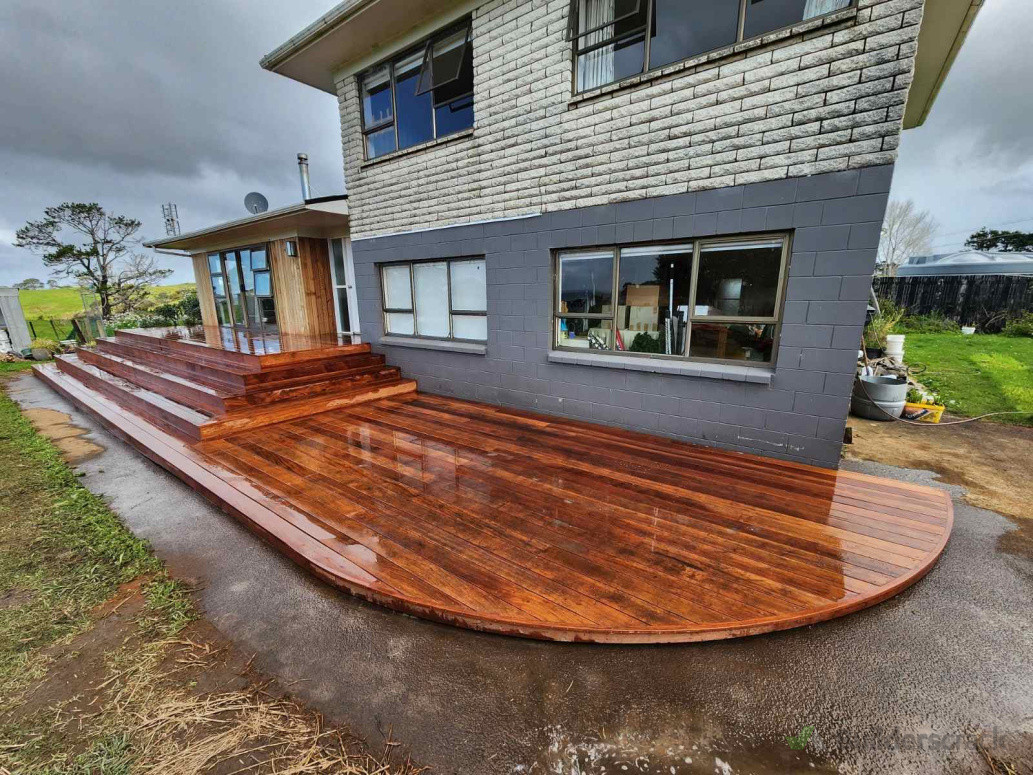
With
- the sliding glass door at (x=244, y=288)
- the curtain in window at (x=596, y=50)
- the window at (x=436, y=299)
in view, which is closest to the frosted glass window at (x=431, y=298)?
the window at (x=436, y=299)

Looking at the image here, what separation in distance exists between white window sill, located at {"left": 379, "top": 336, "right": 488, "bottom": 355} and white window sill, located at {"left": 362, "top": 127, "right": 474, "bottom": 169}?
2765 mm

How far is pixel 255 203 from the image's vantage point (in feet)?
34.0

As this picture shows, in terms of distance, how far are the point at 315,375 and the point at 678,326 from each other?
502 centimetres

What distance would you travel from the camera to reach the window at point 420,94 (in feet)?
17.7

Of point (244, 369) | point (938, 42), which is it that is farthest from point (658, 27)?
point (244, 369)

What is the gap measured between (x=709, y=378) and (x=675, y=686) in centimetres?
292

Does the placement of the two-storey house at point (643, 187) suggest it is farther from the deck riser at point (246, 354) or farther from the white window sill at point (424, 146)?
the deck riser at point (246, 354)

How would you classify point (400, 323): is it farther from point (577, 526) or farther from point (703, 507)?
point (703, 507)

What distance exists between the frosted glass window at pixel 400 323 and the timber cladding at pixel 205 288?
325 inches

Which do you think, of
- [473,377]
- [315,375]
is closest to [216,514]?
[315,375]

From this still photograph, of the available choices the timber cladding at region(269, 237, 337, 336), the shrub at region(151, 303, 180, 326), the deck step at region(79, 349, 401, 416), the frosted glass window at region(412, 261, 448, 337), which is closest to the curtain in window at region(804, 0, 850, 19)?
the frosted glass window at region(412, 261, 448, 337)

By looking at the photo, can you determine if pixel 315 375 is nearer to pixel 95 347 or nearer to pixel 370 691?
pixel 370 691

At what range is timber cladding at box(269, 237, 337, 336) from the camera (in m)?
8.64

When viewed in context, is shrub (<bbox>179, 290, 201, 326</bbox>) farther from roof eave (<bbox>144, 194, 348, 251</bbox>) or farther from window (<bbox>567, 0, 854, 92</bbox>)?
window (<bbox>567, 0, 854, 92</bbox>)
